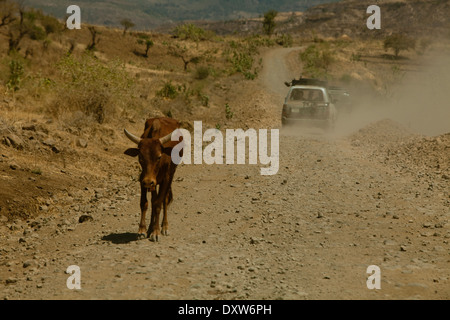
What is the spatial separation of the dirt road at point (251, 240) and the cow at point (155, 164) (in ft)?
1.08

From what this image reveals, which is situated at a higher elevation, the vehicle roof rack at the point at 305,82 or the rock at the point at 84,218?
the vehicle roof rack at the point at 305,82

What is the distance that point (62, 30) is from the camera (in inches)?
2451

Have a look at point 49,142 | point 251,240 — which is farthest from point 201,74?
point 251,240

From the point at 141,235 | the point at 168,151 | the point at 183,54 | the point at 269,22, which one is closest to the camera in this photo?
the point at 168,151

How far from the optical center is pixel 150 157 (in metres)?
7.67

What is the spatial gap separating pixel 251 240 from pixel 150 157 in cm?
205

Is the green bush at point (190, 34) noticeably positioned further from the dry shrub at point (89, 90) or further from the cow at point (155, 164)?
the cow at point (155, 164)

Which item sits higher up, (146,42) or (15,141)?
(146,42)

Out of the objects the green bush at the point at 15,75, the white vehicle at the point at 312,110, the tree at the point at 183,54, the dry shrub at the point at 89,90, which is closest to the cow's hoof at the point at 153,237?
the dry shrub at the point at 89,90

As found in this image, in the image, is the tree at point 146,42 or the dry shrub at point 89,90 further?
the tree at point 146,42

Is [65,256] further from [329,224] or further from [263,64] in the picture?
[263,64]

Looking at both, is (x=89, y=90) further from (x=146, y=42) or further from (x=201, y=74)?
(x=146, y=42)

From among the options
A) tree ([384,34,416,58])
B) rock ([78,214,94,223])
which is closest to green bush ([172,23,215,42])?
tree ([384,34,416,58])

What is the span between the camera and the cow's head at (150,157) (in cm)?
754
